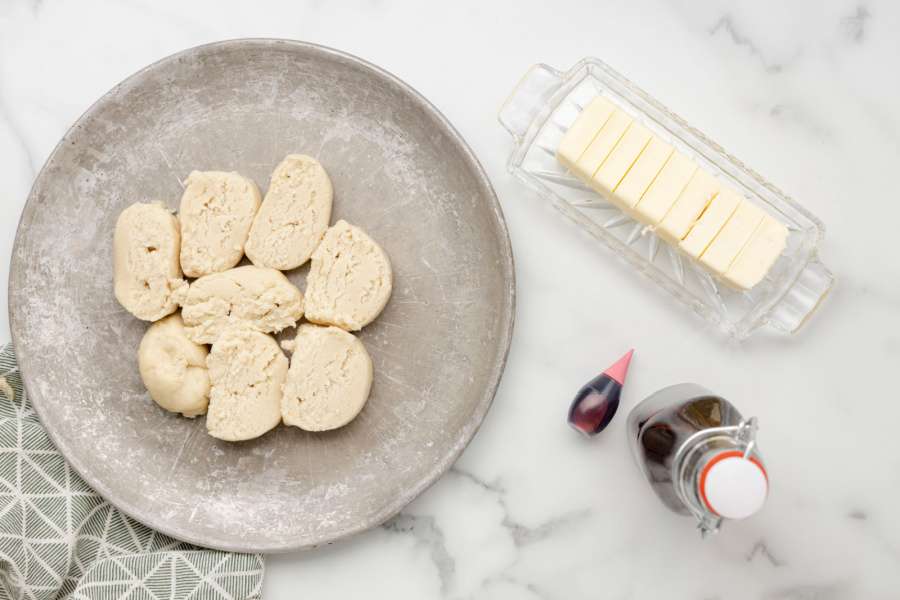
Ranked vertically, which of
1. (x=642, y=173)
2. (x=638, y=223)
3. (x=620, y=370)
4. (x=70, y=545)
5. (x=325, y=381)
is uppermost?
(x=642, y=173)

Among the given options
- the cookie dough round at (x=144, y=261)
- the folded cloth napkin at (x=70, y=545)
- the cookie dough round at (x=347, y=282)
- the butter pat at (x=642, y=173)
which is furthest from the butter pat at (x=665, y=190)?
the folded cloth napkin at (x=70, y=545)

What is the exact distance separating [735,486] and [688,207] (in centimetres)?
58

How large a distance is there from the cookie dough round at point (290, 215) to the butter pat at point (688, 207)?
27.8 inches

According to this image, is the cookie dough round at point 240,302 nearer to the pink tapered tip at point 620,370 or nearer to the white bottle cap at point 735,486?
the pink tapered tip at point 620,370

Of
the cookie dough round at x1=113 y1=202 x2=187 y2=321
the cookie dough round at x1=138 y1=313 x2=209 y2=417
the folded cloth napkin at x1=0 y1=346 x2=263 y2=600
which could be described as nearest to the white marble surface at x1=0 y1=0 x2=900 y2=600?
the folded cloth napkin at x1=0 y1=346 x2=263 y2=600

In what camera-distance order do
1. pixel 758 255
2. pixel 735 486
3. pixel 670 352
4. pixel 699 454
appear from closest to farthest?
pixel 735 486, pixel 699 454, pixel 758 255, pixel 670 352

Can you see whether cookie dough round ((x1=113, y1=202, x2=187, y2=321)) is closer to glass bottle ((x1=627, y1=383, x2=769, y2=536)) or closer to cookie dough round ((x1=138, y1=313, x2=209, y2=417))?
cookie dough round ((x1=138, y1=313, x2=209, y2=417))

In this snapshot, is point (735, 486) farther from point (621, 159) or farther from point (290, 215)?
point (290, 215)

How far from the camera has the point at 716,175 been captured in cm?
174

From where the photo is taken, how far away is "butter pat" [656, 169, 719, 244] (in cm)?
162

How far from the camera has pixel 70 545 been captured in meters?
1.71

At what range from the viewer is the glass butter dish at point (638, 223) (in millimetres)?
1711

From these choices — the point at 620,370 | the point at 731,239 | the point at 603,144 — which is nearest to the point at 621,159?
the point at 603,144

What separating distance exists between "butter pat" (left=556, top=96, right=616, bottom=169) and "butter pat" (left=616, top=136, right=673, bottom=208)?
103 millimetres
